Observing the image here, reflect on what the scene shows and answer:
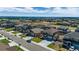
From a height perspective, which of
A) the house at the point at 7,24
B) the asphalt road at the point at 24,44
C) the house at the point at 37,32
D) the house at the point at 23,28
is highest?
the house at the point at 7,24

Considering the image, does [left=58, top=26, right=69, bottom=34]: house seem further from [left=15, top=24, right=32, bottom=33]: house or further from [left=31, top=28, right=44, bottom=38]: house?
[left=15, top=24, right=32, bottom=33]: house

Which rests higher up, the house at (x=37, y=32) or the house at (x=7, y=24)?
the house at (x=7, y=24)

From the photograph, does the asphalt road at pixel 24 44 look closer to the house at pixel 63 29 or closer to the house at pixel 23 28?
the house at pixel 23 28

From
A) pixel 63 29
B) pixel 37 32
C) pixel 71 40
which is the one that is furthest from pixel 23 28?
pixel 71 40

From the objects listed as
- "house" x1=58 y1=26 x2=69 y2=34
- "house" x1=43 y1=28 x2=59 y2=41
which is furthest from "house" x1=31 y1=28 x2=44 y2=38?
"house" x1=58 y1=26 x2=69 y2=34

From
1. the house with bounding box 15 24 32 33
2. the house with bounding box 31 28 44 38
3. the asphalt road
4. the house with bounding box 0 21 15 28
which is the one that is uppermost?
the house with bounding box 0 21 15 28

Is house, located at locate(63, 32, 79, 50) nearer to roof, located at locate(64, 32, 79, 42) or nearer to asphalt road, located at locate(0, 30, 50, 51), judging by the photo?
roof, located at locate(64, 32, 79, 42)

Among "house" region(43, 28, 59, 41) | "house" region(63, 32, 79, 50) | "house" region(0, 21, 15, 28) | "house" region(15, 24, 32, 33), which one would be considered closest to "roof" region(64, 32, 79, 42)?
"house" region(63, 32, 79, 50)

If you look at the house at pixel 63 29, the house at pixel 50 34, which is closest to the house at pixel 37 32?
the house at pixel 50 34

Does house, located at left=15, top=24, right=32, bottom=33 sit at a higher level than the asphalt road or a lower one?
higher
